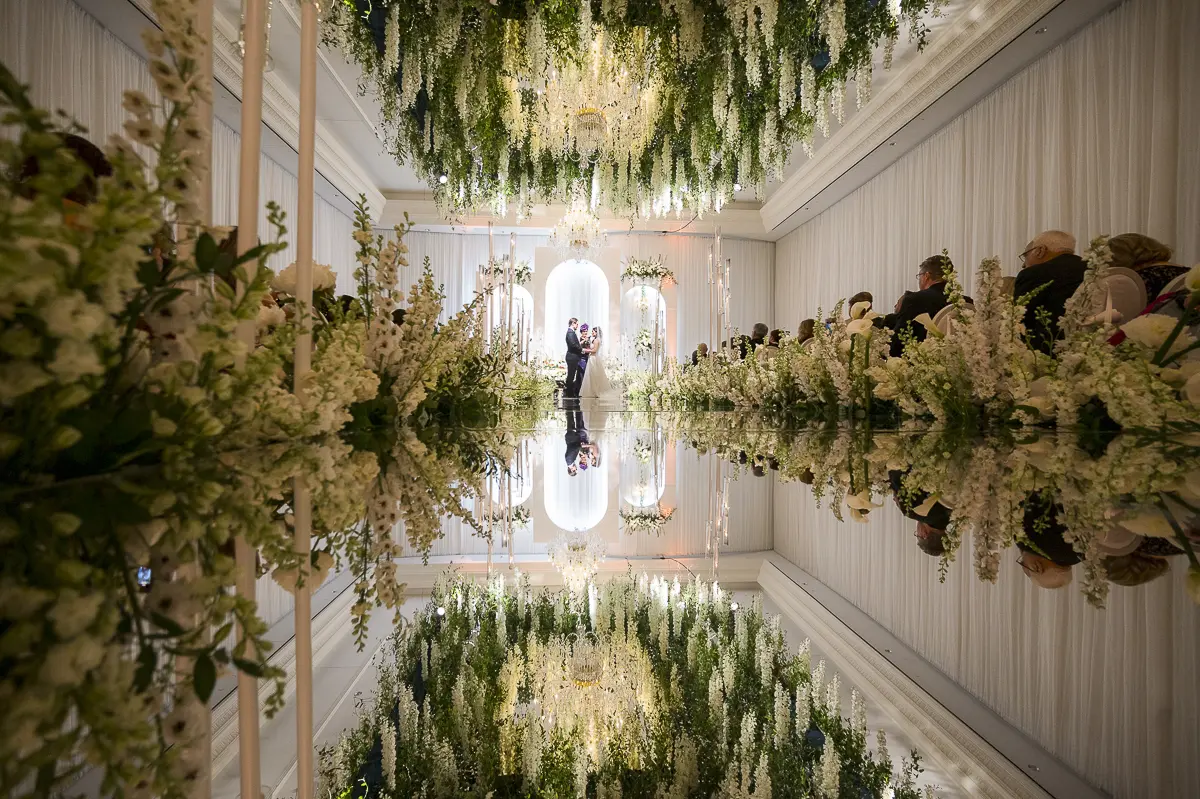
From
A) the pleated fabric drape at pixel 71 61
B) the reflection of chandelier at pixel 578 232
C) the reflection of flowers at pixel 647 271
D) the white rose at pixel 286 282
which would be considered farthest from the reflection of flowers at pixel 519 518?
the reflection of flowers at pixel 647 271

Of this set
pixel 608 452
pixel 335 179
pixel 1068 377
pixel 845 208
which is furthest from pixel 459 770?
pixel 845 208

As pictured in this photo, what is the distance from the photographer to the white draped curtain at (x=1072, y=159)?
4.37 m

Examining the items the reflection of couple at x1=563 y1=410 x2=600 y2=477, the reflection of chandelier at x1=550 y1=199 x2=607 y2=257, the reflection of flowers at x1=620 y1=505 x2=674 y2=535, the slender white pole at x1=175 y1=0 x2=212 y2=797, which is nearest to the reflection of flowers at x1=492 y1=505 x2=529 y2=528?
the reflection of couple at x1=563 y1=410 x2=600 y2=477

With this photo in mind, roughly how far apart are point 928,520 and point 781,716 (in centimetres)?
90

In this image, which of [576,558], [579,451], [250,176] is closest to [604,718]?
[250,176]

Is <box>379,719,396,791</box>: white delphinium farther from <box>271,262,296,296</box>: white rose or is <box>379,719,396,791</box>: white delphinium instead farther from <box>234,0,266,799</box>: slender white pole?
<box>271,262,296,296</box>: white rose

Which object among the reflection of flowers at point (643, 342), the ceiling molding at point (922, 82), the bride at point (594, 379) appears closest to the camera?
the ceiling molding at point (922, 82)

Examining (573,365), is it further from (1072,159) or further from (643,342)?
(1072,159)

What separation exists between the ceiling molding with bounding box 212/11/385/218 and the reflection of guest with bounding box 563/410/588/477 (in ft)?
5.93

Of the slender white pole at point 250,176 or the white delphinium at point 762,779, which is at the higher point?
the slender white pole at point 250,176

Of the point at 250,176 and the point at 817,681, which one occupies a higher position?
the point at 250,176

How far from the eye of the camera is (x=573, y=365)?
11.7 m

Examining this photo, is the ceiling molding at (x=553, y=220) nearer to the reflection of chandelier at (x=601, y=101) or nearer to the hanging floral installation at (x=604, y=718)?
the reflection of chandelier at (x=601, y=101)

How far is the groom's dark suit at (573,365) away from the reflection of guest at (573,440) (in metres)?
4.48
